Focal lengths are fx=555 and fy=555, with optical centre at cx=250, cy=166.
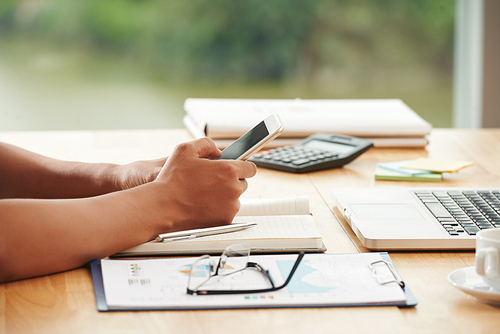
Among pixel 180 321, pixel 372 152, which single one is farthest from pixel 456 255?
pixel 372 152

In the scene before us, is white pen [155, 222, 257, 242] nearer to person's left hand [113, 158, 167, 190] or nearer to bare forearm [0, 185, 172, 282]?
bare forearm [0, 185, 172, 282]

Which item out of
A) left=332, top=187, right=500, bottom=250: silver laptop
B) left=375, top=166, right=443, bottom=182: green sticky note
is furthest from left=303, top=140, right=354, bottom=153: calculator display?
left=332, top=187, right=500, bottom=250: silver laptop

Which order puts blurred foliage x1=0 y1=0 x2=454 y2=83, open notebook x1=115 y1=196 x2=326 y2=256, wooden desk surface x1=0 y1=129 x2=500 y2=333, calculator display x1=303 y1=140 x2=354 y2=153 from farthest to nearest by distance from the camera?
1. blurred foliage x1=0 y1=0 x2=454 y2=83
2. calculator display x1=303 y1=140 x2=354 y2=153
3. open notebook x1=115 y1=196 x2=326 y2=256
4. wooden desk surface x1=0 y1=129 x2=500 y2=333

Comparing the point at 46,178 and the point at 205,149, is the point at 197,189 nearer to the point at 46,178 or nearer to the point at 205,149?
the point at 205,149

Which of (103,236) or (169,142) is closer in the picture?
(103,236)

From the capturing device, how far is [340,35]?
4.88m

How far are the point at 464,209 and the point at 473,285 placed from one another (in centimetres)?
26

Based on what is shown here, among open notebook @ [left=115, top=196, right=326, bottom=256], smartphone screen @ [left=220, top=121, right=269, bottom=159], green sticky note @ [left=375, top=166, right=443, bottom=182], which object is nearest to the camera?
open notebook @ [left=115, top=196, right=326, bottom=256]

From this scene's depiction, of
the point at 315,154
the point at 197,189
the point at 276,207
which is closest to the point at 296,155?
the point at 315,154

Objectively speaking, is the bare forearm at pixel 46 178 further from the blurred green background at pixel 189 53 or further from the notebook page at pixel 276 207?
the blurred green background at pixel 189 53

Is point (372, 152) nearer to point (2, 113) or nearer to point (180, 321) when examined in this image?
point (180, 321)

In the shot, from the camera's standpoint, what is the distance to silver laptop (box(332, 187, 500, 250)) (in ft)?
2.30

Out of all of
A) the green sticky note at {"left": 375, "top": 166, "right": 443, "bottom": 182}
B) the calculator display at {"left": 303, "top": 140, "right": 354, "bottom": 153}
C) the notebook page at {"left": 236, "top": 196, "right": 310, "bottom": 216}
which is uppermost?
A: the notebook page at {"left": 236, "top": 196, "right": 310, "bottom": 216}

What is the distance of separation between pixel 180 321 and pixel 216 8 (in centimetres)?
407
